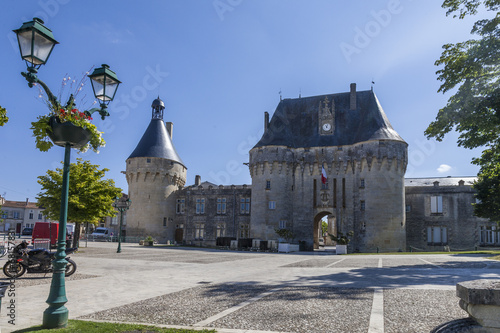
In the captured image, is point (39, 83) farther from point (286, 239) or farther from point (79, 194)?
point (286, 239)

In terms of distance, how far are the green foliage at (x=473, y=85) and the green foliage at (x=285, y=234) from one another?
2271 cm

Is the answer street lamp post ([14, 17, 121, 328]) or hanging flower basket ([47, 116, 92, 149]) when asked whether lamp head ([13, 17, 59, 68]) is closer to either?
street lamp post ([14, 17, 121, 328])

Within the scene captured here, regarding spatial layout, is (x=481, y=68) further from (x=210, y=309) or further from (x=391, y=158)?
(x=391, y=158)

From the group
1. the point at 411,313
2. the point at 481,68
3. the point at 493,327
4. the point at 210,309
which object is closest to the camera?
the point at 493,327

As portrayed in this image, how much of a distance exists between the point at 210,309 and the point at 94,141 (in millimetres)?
3890

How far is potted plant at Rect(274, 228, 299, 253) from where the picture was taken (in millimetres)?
34688

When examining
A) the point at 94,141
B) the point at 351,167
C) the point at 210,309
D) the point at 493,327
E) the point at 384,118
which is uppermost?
the point at 384,118

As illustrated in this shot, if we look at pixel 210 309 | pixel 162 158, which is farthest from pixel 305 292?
pixel 162 158

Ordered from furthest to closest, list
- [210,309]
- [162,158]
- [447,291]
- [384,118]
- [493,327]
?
[162,158]
[384,118]
[447,291]
[210,309]
[493,327]

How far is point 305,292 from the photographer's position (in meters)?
8.91

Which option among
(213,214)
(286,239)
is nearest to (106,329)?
(286,239)

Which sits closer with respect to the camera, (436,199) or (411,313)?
(411,313)

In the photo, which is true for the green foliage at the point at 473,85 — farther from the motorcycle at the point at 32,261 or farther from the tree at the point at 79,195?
the tree at the point at 79,195

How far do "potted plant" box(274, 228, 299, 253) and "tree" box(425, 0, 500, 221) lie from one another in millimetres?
19229
